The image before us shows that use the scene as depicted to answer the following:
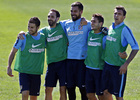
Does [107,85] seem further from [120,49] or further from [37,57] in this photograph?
[37,57]

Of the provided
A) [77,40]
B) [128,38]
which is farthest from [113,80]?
[77,40]

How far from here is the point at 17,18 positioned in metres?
28.8

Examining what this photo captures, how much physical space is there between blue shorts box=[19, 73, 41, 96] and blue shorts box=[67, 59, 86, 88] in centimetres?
72

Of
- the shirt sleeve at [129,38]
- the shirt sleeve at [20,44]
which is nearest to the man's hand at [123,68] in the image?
the shirt sleeve at [129,38]

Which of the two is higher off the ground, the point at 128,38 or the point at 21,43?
the point at 128,38

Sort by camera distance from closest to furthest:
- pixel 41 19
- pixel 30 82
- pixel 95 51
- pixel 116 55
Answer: pixel 116 55
pixel 95 51
pixel 30 82
pixel 41 19

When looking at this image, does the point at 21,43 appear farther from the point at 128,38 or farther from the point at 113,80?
the point at 128,38

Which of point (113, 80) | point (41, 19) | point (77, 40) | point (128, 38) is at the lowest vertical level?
point (113, 80)

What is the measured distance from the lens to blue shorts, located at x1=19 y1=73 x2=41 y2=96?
8625mm

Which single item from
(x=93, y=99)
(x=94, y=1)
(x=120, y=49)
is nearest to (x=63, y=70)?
(x=93, y=99)

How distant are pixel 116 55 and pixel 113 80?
53 centimetres

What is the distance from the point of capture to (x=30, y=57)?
8734mm

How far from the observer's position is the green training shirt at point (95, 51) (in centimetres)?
862

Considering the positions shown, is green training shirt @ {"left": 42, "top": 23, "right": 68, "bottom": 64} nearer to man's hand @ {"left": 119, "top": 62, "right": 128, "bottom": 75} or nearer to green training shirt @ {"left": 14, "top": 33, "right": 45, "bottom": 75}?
green training shirt @ {"left": 14, "top": 33, "right": 45, "bottom": 75}
